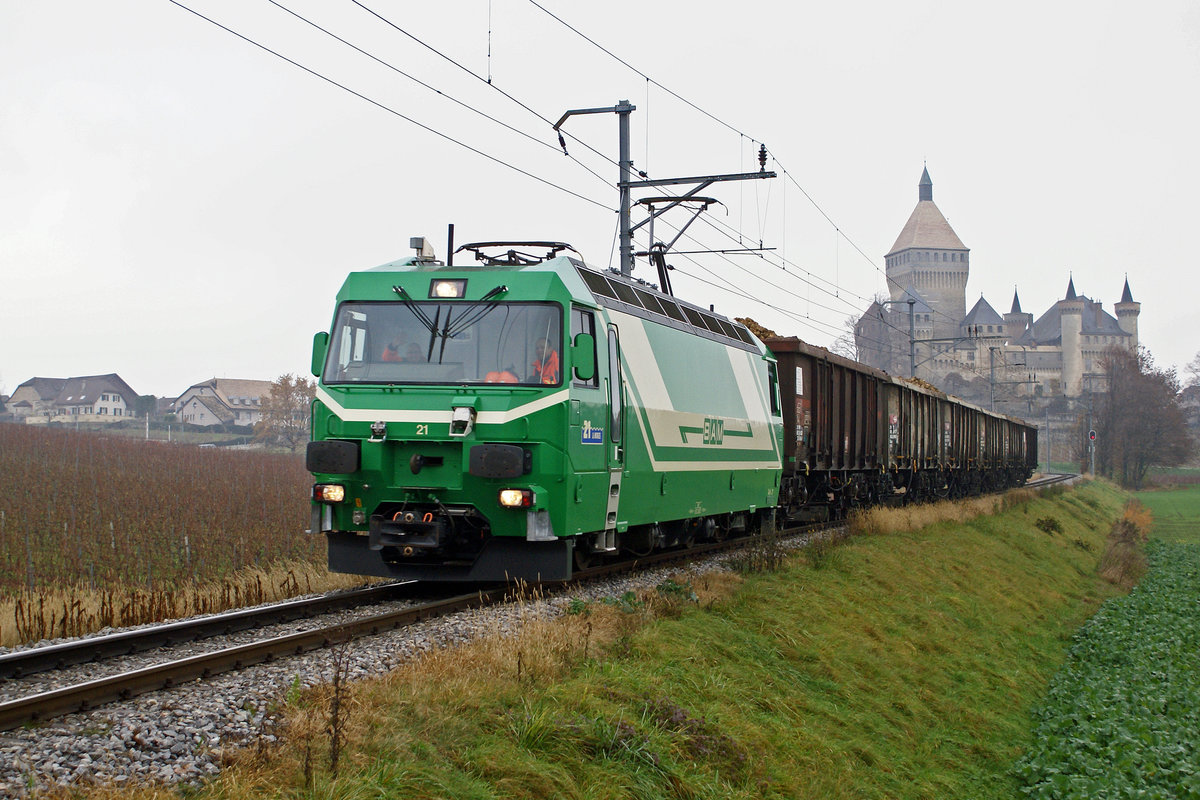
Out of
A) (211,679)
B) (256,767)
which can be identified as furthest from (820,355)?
(256,767)

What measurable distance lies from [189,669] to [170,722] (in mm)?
1098

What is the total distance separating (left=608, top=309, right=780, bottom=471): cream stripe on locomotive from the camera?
1184cm

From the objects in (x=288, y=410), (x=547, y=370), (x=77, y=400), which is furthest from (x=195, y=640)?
(x=77, y=400)

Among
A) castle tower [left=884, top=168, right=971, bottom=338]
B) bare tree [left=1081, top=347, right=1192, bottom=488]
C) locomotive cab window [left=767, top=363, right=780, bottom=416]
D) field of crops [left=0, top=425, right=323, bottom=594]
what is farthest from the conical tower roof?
locomotive cab window [left=767, top=363, right=780, bottom=416]

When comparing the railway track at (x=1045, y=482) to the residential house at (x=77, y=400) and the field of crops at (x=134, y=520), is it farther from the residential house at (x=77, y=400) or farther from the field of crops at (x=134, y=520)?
the residential house at (x=77, y=400)

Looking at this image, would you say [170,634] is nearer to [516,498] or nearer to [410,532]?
[410,532]

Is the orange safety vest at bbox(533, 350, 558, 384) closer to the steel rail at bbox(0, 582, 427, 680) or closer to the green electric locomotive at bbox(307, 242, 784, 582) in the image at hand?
the green electric locomotive at bbox(307, 242, 784, 582)

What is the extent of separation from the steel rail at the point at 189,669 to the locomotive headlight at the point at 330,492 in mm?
1318

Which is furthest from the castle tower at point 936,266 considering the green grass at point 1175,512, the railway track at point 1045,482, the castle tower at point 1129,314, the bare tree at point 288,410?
the bare tree at point 288,410

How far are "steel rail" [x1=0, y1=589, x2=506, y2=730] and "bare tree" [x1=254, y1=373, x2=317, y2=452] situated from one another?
221 ft

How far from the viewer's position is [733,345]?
51.2ft

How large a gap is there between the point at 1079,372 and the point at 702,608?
14588 centimetres

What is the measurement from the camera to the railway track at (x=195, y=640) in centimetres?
579

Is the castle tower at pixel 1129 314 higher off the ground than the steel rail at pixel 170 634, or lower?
higher
